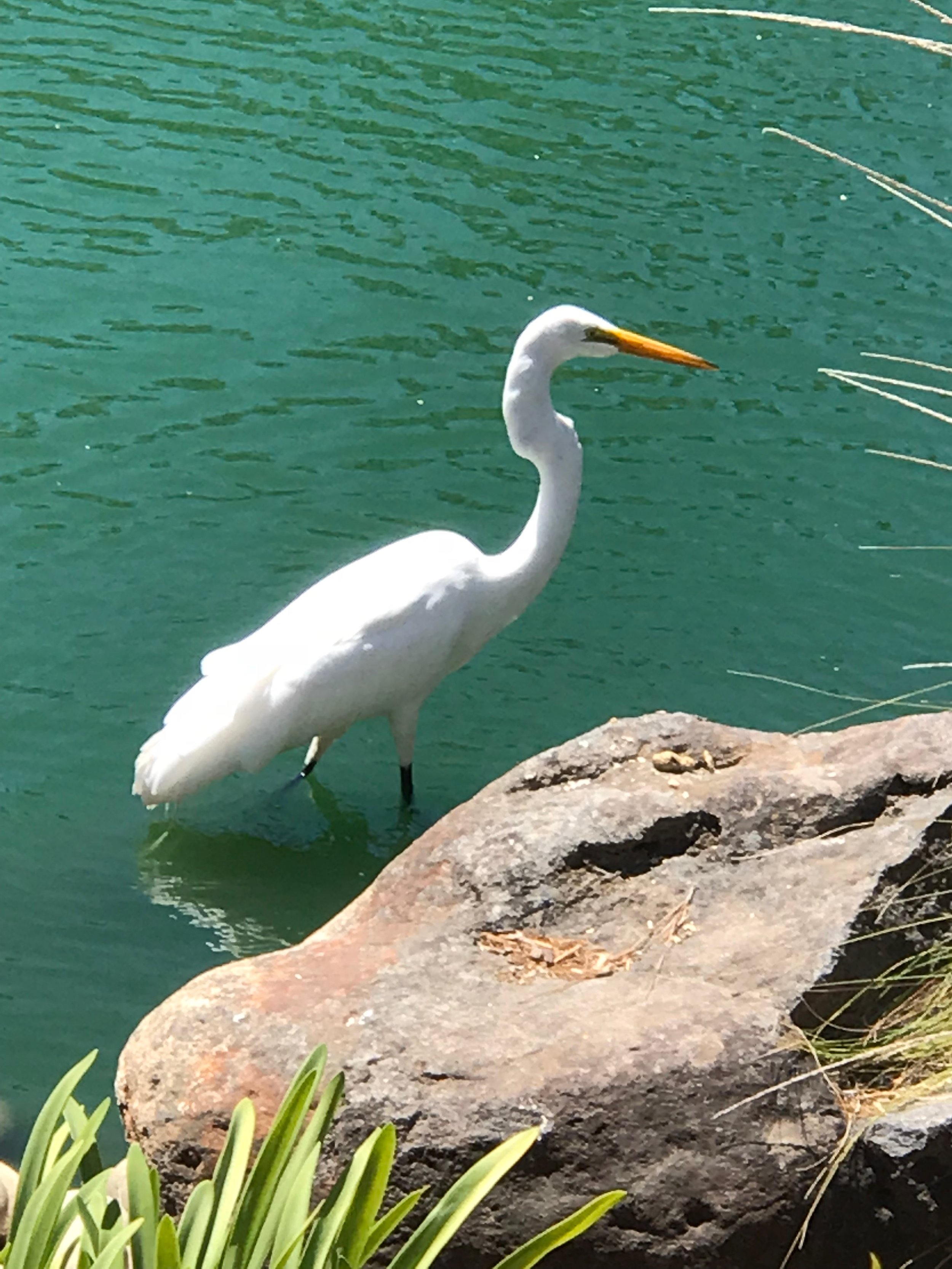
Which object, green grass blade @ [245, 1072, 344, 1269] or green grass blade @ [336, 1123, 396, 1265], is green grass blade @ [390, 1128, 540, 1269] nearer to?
green grass blade @ [336, 1123, 396, 1265]

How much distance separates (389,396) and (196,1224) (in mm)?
5826

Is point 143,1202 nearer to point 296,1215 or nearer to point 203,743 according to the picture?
point 296,1215

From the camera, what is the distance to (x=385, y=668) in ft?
18.0

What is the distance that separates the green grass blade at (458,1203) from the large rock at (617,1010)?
0.89 ft

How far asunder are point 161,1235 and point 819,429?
6.22 metres

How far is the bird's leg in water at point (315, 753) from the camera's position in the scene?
5.82 meters

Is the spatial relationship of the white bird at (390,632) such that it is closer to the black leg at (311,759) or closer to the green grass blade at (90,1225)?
the black leg at (311,759)

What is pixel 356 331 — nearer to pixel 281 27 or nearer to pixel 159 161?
pixel 159 161

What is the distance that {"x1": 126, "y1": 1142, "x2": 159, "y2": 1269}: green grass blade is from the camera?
250 centimetres

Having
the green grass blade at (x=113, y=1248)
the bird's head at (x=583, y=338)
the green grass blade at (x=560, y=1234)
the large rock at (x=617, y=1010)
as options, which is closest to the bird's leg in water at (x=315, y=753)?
the bird's head at (x=583, y=338)

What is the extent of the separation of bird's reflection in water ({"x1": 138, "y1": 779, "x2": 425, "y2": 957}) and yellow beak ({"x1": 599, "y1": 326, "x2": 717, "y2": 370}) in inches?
69.0

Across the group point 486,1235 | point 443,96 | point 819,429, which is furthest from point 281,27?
point 486,1235

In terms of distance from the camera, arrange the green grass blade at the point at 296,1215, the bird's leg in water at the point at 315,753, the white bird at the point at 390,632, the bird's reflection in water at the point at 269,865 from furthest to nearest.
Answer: the bird's leg in water at the point at 315,753 → the white bird at the point at 390,632 → the bird's reflection in water at the point at 269,865 → the green grass blade at the point at 296,1215

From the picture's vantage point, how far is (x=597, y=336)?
18.8 ft
